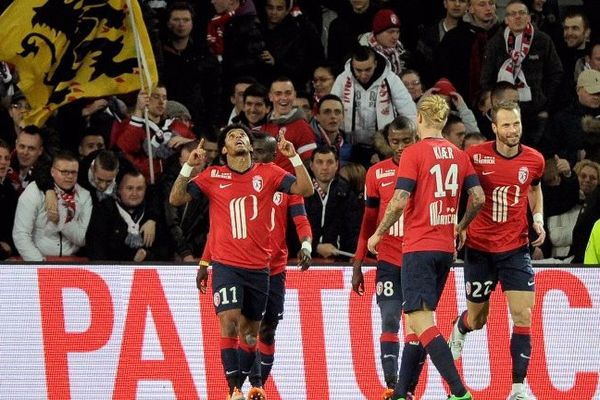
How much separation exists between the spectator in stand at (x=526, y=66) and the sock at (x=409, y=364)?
541cm

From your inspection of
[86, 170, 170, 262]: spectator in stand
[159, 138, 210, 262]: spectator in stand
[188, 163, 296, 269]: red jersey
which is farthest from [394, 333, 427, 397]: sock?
[86, 170, 170, 262]: spectator in stand

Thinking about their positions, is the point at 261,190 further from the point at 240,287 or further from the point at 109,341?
the point at 109,341

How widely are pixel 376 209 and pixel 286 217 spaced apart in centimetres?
161

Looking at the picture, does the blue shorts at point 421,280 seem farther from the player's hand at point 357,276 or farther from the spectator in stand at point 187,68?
the spectator in stand at point 187,68

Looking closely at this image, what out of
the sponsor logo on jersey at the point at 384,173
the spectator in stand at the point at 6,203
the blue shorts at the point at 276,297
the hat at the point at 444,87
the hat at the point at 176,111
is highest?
the hat at the point at 444,87

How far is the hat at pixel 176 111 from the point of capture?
1814cm

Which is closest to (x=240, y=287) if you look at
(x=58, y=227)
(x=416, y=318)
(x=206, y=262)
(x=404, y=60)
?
(x=206, y=262)

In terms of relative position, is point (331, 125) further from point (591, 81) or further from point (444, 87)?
point (591, 81)

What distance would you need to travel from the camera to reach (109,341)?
15.5 meters

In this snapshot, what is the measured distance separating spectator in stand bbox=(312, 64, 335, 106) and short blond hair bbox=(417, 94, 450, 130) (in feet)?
17.8

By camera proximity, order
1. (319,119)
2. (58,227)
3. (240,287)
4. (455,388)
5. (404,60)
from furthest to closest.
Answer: (404,60), (319,119), (58,227), (240,287), (455,388)

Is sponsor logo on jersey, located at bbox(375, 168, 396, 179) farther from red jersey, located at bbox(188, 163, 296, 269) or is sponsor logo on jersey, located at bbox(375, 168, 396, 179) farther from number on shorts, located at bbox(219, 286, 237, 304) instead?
number on shorts, located at bbox(219, 286, 237, 304)

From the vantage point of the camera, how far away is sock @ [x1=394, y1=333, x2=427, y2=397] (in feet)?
44.3

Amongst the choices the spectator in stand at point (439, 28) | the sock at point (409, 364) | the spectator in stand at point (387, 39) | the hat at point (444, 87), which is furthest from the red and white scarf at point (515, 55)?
the sock at point (409, 364)
